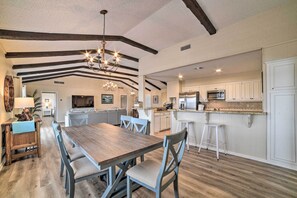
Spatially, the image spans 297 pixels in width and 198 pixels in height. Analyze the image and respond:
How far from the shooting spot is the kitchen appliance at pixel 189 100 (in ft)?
20.2

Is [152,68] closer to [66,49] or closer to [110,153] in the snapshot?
[66,49]

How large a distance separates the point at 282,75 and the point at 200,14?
1996 mm

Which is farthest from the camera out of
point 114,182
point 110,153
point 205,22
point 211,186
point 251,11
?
point 205,22

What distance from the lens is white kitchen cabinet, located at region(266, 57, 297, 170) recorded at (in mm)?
2469

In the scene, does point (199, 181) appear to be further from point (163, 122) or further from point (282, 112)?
point (163, 122)


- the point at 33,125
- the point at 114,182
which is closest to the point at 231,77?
the point at 114,182

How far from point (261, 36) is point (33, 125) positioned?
5419 millimetres

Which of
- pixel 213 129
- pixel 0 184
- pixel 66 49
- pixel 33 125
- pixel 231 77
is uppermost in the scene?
pixel 66 49

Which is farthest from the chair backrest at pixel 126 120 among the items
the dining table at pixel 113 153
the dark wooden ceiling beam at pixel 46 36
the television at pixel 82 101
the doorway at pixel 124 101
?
the doorway at pixel 124 101

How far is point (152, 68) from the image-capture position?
199 inches

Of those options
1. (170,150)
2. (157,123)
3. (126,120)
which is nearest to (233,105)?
(157,123)

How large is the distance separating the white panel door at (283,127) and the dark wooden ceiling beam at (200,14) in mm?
1966

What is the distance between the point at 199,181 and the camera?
216cm

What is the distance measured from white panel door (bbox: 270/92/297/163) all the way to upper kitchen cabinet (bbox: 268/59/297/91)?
135 mm
